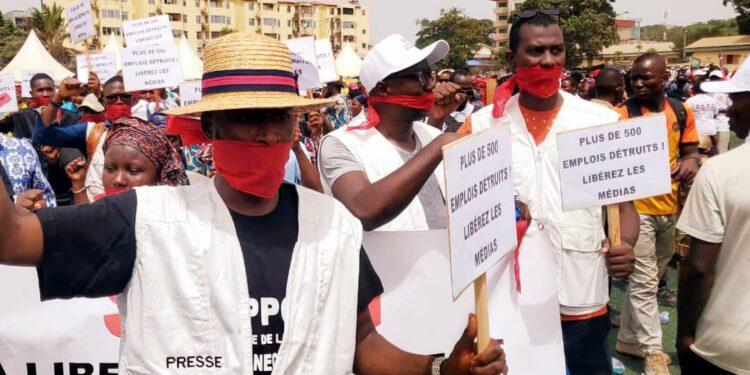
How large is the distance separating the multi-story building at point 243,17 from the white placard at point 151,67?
69.9m

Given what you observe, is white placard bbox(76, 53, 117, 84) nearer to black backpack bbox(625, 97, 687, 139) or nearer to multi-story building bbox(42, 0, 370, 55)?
black backpack bbox(625, 97, 687, 139)

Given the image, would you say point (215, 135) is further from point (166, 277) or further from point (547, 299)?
point (547, 299)

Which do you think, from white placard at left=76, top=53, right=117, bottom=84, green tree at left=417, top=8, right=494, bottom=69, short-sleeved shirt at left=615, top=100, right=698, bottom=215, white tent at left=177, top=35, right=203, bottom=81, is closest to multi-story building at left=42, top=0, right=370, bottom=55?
green tree at left=417, top=8, right=494, bottom=69

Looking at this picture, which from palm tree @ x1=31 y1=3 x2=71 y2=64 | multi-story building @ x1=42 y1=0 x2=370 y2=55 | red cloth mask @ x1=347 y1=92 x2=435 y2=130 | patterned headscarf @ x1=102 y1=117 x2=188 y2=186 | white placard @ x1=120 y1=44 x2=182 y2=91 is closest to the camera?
red cloth mask @ x1=347 y1=92 x2=435 y2=130

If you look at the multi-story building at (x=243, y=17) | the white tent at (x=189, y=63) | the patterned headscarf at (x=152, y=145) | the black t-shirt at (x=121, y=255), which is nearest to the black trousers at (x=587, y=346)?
the black t-shirt at (x=121, y=255)

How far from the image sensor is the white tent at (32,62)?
79.8ft

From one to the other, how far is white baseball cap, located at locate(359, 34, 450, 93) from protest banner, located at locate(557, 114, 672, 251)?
69 cm

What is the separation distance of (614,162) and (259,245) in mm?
1403

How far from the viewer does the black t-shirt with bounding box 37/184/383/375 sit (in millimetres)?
1546

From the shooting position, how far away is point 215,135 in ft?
5.94

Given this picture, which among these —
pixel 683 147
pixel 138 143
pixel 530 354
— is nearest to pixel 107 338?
pixel 138 143

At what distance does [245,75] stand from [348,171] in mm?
829

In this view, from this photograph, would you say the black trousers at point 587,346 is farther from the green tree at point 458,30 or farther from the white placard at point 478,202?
the green tree at point 458,30

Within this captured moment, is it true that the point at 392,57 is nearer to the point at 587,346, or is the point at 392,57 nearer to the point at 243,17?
the point at 587,346
